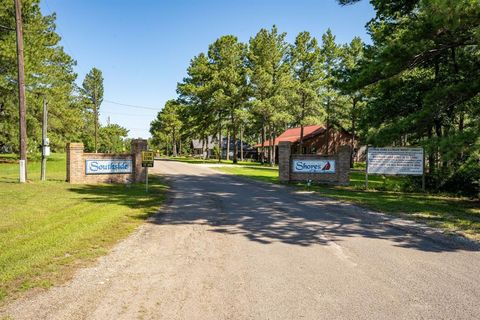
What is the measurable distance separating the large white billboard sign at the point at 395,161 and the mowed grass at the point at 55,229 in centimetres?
1106

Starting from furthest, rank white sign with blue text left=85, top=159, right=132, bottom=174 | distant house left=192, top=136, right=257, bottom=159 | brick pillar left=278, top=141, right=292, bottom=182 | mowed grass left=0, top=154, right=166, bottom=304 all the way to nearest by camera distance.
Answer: distant house left=192, top=136, right=257, bottom=159 → brick pillar left=278, top=141, right=292, bottom=182 → white sign with blue text left=85, top=159, right=132, bottom=174 → mowed grass left=0, top=154, right=166, bottom=304

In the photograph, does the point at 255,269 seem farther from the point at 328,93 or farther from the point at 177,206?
the point at 328,93

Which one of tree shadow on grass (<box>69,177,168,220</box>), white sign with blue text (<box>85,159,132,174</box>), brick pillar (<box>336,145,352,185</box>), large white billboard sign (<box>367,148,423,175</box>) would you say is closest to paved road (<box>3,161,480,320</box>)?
tree shadow on grass (<box>69,177,168,220</box>)

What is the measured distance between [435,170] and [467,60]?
5.73m

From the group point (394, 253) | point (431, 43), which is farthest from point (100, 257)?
point (431, 43)

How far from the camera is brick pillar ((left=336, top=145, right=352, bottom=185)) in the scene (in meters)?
21.6

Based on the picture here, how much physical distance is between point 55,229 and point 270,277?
5.49 meters

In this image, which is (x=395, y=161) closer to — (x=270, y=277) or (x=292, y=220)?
(x=292, y=220)

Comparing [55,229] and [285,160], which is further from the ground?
[285,160]

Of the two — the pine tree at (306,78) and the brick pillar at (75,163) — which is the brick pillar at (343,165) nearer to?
the brick pillar at (75,163)

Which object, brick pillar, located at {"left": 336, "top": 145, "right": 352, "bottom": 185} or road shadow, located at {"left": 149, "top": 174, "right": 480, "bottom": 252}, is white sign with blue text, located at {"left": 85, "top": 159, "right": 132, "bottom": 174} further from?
brick pillar, located at {"left": 336, "top": 145, "right": 352, "bottom": 185}

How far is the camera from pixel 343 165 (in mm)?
21656

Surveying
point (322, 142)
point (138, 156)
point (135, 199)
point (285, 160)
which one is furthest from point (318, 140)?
point (135, 199)

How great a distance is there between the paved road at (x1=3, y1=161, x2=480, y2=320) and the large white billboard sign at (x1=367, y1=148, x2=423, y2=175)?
10.8 metres
